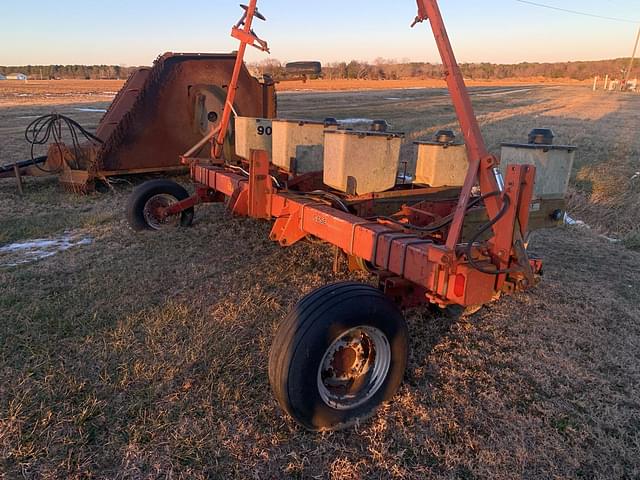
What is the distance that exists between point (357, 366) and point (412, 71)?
245 feet

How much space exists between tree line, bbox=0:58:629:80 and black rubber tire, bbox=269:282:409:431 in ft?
203

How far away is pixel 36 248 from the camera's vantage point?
17.1 feet

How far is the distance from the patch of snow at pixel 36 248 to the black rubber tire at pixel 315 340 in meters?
3.45

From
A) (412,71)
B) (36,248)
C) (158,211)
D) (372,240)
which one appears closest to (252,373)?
(372,240)

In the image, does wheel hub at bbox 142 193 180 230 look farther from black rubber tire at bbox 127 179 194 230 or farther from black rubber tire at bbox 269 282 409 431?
black rubber tire at bbox 269 282 409 431

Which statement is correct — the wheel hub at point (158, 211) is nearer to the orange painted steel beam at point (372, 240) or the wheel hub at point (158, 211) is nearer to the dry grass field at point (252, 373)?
the dry grass field at point (252, 373)

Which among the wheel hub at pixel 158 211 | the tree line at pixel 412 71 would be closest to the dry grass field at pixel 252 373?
the wheel hub at pixel 158 211

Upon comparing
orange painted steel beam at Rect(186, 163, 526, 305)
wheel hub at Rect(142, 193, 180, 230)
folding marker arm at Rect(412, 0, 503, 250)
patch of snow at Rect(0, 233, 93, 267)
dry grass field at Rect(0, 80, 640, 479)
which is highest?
folding marker arm at Rect(412, 0, 503, 250)

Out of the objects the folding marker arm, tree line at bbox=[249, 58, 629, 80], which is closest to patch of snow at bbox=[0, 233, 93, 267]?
the folding marker arm

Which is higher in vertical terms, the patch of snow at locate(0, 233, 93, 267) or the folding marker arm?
the folding marker arm

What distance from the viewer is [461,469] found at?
7.79 feet

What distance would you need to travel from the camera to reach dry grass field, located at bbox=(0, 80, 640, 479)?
7.79 feet

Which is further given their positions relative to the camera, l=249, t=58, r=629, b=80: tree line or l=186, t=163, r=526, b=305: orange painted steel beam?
l=249, t=58, r=629, b=80: tree line

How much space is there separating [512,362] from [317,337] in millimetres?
1634
